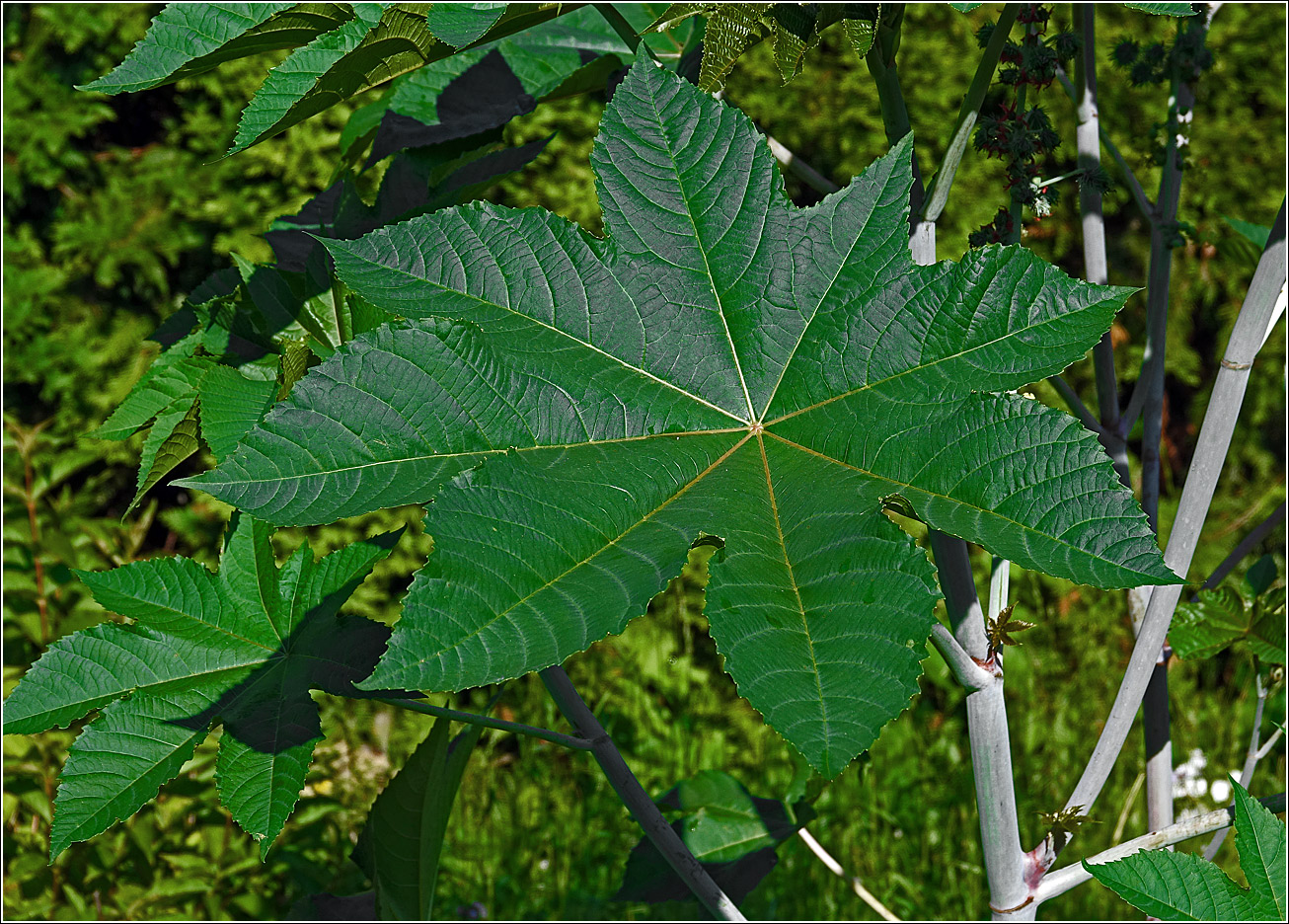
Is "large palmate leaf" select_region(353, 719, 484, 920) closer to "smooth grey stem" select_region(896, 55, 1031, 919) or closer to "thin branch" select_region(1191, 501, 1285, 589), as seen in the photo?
"smooth grey stem" select_region(896, 55, 1031, 919)

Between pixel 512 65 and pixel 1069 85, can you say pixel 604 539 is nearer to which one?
pixel 512 65

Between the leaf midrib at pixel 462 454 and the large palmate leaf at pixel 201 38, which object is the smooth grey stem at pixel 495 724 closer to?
the leaf midrib at pixel 462 454

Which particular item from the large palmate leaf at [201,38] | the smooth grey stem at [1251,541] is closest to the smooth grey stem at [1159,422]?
the smooth grey stem at [1251,541]

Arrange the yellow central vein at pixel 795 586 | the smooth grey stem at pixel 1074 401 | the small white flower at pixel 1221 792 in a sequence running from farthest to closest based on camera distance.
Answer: the small white flower at pixel 1221 792, the smooth grey stem at pixel 1074 401, the yellow central vein at pixel 795 586

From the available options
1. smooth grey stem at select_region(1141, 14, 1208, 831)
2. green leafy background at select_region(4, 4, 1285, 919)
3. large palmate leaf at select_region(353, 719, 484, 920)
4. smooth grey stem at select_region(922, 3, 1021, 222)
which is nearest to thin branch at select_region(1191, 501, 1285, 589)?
smooth grey stem at select_region(1141, 14, 1208, 831)

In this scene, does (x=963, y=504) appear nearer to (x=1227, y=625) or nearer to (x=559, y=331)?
(x=559, y=331)

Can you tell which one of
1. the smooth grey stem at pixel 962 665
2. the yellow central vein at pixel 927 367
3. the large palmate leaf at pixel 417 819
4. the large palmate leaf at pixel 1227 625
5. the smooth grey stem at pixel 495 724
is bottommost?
the large palmate leaf at pixel 417 819
